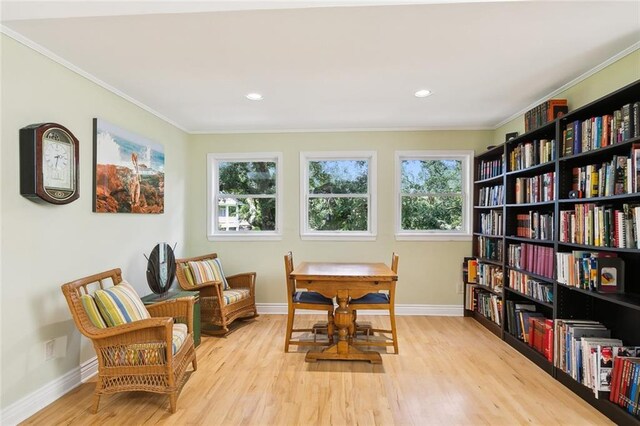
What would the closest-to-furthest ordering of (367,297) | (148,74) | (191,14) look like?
(191,14) → (148,74) → (367,297)

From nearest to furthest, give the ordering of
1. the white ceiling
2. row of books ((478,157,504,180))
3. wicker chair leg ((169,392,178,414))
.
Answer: the white ceiling
wicker chair leg ((169,392,178,414))
row of books ((478,157,504,180))

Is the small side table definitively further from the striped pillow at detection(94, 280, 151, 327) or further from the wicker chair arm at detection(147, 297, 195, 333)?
the striped pillow at detection(94, 280, 151, 327)

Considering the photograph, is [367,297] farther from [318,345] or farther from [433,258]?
[433,258]

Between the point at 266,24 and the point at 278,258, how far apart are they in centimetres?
311

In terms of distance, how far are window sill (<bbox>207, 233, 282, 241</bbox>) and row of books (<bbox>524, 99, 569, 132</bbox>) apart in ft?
10.4

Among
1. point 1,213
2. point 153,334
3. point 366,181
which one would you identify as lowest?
point 153,334

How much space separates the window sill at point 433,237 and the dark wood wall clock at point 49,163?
3561 millimetres

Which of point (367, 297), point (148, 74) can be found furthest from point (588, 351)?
point (148, 74)

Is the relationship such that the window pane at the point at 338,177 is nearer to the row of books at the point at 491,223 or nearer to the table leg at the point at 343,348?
the row of books at the point at 491,223

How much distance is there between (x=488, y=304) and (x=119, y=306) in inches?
148

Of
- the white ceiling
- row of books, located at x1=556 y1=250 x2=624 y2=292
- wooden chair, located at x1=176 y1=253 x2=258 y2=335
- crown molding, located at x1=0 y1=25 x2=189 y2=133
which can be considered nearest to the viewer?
the white ceiling

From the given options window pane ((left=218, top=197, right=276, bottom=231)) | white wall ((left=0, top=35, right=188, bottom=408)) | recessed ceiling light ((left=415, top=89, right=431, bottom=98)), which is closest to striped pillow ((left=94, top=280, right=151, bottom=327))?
white wall ((left=0, top=35, right=188, bottom=408))

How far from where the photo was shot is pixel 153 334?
2213mm

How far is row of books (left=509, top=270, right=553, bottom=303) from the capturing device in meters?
2.90
